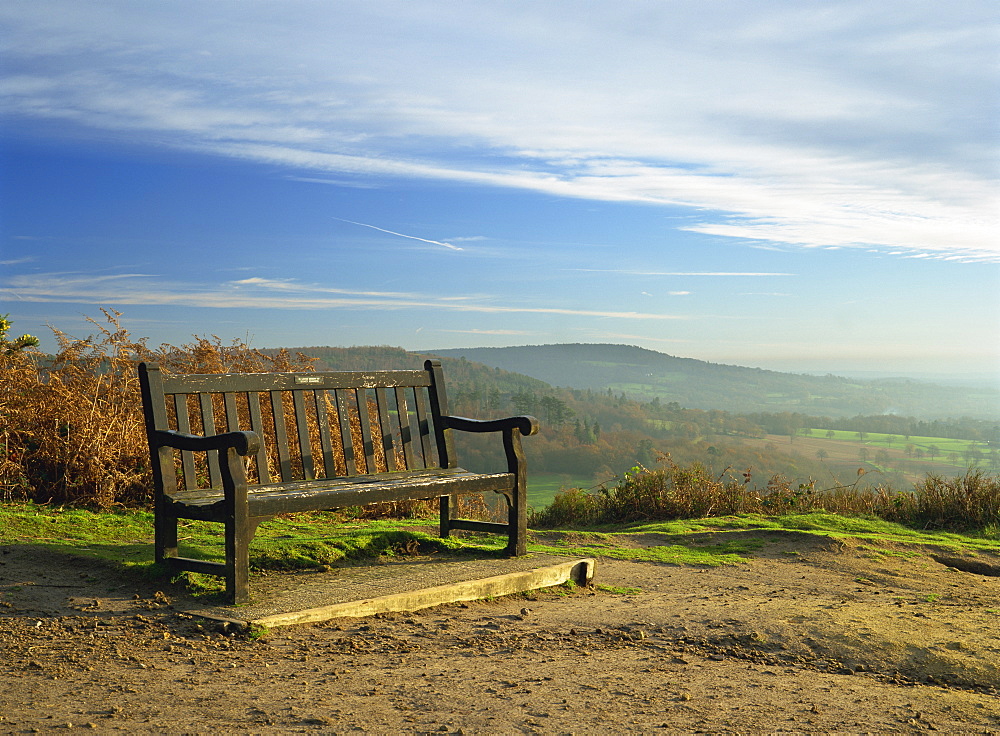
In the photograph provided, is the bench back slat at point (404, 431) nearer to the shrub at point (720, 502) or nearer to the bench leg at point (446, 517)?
the bench leg at point (446, 517)

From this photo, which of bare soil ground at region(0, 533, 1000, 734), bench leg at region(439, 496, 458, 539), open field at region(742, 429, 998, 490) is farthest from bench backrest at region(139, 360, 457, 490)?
open field at region(742, 429, 998, 490)

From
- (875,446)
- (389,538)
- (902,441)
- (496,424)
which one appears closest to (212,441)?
(389,538)

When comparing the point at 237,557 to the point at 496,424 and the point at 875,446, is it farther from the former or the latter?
the point at 875,446

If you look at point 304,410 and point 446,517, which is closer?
point 304,410

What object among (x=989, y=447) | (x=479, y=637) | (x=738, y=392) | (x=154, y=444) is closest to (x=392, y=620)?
(x=479, y=637)

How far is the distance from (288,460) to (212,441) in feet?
3.37

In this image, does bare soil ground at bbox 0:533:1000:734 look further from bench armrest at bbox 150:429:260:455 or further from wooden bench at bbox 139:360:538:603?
bench armrest at bbox 150:429:260:455

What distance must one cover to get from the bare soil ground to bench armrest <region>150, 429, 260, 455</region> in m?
0.82

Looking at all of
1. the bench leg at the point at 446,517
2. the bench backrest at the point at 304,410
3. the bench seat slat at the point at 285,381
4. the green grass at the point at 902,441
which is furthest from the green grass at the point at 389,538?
the green grass at the point at 902,441

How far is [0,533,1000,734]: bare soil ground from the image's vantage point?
3.24m

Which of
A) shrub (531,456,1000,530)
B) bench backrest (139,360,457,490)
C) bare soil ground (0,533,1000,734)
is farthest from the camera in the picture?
shrub (531,456,1000,530)

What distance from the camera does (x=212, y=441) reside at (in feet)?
14.8

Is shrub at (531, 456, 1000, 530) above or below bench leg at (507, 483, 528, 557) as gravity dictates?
below

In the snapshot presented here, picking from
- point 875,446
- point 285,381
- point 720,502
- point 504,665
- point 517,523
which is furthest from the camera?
point 875,446
